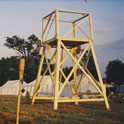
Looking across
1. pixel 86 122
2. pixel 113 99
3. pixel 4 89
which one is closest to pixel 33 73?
pixel 4 89

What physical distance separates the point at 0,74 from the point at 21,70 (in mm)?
65827

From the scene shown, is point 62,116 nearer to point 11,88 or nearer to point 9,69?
point 11,88

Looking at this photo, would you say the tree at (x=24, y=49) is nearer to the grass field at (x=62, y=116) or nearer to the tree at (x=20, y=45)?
the tree at (x=20, y=45)

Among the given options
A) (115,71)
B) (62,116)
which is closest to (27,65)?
(115,71)

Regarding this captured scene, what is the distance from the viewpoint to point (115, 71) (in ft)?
234

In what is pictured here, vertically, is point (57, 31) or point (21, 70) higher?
point (57, 31)

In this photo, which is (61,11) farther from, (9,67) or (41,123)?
(9,67)

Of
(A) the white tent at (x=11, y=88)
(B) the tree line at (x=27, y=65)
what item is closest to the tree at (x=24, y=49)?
(B) the tree line at (x=27, y=65)

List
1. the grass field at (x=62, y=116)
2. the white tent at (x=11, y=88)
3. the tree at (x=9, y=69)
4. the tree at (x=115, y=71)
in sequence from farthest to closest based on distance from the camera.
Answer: the tree at (x=9, y=69) → the tree at (x=115, y=71) → the white tent at (x=11, y=88) → the grass field at (x=62, y=116)

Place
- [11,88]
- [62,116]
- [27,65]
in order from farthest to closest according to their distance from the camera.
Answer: [27,65]
[11,88]
[62,116]

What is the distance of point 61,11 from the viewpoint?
1394 centimetres

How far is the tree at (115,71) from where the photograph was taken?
68.7 meters

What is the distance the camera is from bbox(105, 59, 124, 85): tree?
68681mm

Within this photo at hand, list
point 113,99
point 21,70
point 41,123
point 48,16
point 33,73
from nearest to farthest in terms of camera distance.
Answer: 1. point 21,70
2. point 41,123
3. point 48,16
4. point 113,99
5. point 33,73
